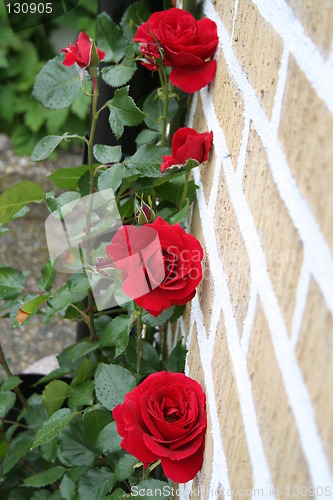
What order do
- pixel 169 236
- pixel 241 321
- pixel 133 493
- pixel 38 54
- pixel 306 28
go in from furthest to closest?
pixel 38 54 → pixel 133 493 → pixel 169 236 → pixel 241 321 → pixel 306 28

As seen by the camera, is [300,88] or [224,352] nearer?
[300,88]

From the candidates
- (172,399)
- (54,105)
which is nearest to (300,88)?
(172,399)

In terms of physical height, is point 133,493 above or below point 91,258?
below

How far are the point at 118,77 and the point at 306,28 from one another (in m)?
0.69

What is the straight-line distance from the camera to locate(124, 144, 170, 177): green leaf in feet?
2.89

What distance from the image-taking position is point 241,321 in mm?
512

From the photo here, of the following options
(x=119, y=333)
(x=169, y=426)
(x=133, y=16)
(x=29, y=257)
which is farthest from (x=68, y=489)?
(x=29, y=257)

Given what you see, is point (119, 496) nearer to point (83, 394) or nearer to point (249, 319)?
point (83, 394)

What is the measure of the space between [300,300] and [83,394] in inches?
25.5

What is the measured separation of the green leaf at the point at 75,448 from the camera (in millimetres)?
982

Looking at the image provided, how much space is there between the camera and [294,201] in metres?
0.39

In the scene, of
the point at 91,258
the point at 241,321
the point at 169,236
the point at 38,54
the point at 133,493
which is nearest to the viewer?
the point at 241,321

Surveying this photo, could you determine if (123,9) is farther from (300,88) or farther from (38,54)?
(38,54)

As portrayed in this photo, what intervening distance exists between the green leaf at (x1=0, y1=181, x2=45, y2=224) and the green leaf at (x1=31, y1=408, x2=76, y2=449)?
316 mm
